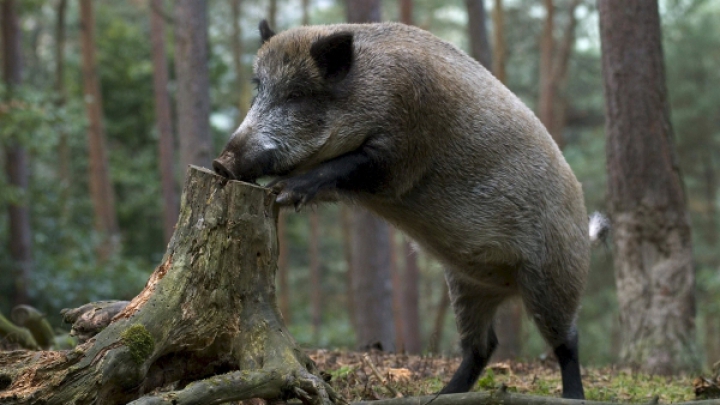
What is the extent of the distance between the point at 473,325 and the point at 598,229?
1.20 metres

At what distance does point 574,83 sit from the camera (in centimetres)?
2356

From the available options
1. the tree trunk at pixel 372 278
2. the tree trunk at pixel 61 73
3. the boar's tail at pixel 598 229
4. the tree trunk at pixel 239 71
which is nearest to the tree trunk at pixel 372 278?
the tree trunk at pixel 372 278

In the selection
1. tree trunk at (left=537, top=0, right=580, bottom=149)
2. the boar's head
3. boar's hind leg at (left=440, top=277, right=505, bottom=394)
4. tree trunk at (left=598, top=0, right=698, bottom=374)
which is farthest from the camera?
tree trunk at (left=537, top=0, right=580, bottom=149)

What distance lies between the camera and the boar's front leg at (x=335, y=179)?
3.87 m

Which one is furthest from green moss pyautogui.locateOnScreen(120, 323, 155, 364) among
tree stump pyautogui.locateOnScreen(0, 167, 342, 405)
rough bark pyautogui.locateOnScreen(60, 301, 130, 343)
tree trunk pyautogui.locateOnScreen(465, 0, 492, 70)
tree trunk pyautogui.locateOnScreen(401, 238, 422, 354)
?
tree trunk pyautogui.locateOnScreen(401, 238, 422, 354)

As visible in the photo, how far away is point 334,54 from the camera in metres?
4.36

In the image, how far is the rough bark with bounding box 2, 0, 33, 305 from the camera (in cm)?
1326

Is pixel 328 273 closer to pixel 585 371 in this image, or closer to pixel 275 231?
pixel 585 371

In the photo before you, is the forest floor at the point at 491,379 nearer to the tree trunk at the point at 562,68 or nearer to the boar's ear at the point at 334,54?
the boar's ear at the point at 334,54

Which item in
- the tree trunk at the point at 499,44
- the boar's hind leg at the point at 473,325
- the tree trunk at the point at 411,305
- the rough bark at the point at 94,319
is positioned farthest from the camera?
the tree trunk at the point at 411,305

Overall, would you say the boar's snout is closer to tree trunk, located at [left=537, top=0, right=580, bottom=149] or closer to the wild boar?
the wild boar

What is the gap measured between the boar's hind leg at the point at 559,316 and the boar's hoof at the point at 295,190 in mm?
1600

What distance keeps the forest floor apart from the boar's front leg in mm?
1094

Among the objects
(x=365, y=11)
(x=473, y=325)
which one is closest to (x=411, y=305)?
(x=365, y=11)
